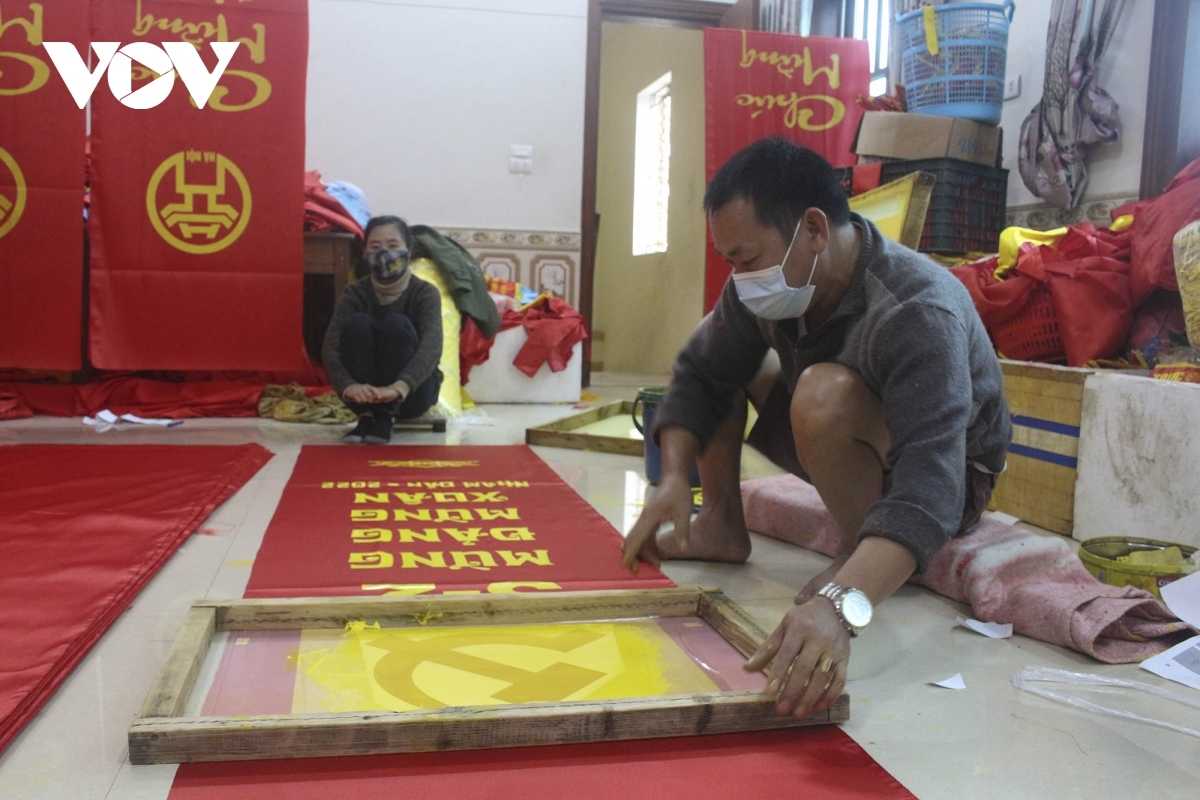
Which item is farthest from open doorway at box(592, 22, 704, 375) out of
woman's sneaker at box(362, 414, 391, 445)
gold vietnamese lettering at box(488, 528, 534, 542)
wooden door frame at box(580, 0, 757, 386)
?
gold vietnamese lettering at box(488, 528, 534, 542)

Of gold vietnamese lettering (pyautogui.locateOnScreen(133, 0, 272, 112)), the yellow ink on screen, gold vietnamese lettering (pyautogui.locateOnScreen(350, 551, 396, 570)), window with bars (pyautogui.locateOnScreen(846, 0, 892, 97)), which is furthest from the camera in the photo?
window with bars (pyautogui.locateOnScreen(846, 0, 892, 97))

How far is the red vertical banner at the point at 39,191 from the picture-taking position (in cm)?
298

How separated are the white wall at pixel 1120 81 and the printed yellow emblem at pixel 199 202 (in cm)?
255

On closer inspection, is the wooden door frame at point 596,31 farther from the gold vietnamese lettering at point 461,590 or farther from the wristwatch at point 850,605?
the wristwatch at point 850,605

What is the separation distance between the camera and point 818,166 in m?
1.30

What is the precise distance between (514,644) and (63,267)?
8.31 ft

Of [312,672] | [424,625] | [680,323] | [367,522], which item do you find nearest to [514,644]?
[424,625]

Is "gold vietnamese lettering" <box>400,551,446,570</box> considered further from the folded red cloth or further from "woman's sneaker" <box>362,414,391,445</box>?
"woman's sneaker" <box>362,414,391,445</box>

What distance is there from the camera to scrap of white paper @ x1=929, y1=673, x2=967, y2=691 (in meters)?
1.22

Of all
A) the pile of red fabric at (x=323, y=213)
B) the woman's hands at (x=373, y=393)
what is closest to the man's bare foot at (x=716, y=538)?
the woman's hands at (x=373, y=393)

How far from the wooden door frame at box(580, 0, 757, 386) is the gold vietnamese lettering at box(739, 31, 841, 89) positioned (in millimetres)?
869

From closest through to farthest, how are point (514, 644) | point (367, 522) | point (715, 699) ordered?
point (715, 699) → point (514, 644) → point (367, 522)

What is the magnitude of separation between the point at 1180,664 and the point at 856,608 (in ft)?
2.00

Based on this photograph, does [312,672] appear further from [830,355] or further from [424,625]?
[830,355]
